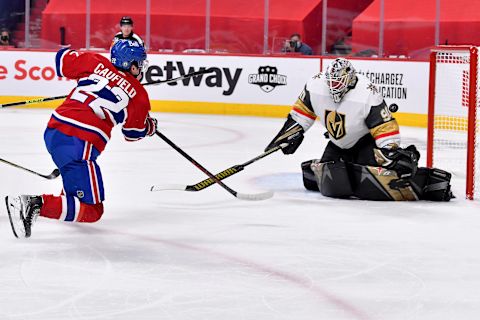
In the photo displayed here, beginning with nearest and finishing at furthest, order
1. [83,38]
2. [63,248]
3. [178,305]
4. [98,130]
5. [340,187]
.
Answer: [178,305] < [63,248] < [98,130] < [340,187] < [83,38]

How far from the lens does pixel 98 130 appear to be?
13.6 feet

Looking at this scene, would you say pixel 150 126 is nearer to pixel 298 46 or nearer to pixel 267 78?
pixel 267 78

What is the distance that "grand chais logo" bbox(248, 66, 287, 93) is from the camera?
35.3 ft

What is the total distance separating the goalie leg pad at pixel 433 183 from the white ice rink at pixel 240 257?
0.30 ft

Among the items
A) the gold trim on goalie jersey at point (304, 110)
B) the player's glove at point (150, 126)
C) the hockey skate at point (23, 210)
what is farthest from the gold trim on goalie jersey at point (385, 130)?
the hockey skate at point (23, 210)

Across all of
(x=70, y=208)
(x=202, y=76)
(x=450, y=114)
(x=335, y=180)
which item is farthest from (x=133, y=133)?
(x=202, y=76)

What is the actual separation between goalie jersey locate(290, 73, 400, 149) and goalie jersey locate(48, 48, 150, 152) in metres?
1.45

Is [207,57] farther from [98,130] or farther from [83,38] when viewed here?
[98,130]

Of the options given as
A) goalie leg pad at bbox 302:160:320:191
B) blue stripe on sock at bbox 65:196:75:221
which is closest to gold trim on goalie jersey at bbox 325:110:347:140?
goalie leg pad at bbox 302:160:320:191

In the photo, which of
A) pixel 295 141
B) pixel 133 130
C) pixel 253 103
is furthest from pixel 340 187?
pixel 253 103

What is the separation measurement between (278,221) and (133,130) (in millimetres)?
826

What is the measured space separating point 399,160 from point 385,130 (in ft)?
0.60

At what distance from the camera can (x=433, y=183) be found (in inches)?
205

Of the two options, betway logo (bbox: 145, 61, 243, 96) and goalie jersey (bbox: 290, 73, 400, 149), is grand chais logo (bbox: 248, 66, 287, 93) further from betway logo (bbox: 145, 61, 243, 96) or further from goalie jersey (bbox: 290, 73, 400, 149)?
goalie jersey (bbox: 290, 73, 400, 149)
